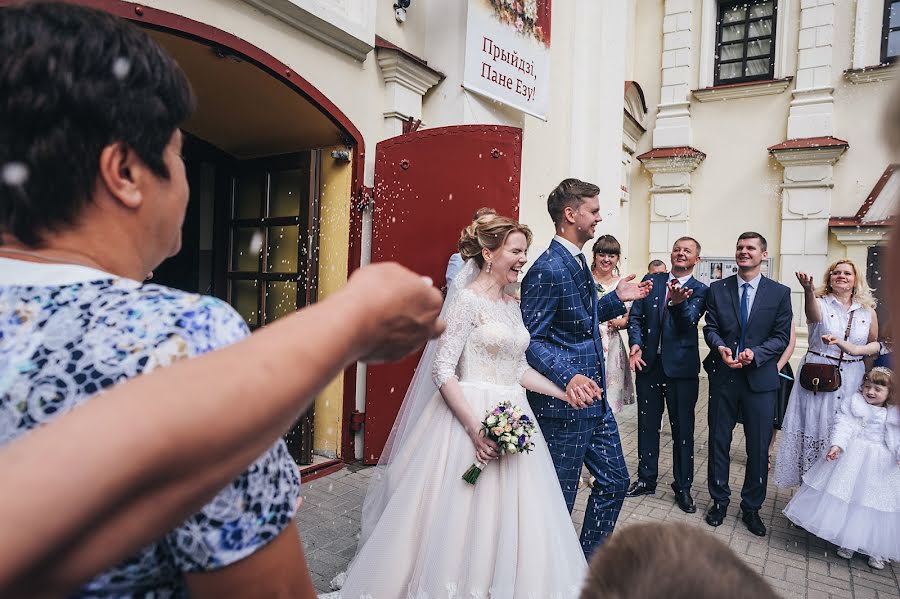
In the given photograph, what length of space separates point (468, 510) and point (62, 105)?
7.97ft

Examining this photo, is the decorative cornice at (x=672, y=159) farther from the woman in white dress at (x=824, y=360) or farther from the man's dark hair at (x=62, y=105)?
the man's dark hair at (x=62, y=105)

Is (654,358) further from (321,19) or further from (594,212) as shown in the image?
(321,19)

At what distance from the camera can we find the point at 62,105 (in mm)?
679

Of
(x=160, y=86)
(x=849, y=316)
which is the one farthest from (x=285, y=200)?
(x=849, y=316)

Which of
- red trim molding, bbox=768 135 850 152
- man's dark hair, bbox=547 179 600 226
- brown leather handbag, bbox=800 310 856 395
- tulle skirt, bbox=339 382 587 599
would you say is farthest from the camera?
red trim molding, bbox=768 135 850 152

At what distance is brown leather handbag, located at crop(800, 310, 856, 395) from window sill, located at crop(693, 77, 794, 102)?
8.19 m

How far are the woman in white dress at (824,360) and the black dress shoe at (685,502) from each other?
27.5 inches

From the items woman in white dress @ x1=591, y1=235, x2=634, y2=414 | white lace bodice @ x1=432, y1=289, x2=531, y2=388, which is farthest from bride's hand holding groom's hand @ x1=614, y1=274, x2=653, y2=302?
woman in white dress @ x1=591, y1=235, x2=634, y2=414

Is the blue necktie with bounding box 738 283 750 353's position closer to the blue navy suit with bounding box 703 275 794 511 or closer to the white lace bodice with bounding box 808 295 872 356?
the blue navy suit with bounding box 703 275 794 511

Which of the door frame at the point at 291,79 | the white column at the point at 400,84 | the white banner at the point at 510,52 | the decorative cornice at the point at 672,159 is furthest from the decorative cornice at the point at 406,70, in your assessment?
the decorative cornice at the point at 672,159

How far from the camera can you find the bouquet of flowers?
8.71ft

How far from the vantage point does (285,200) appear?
5.12 meters

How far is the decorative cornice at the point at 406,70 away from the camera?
194 inches

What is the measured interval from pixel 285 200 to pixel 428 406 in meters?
2.88
